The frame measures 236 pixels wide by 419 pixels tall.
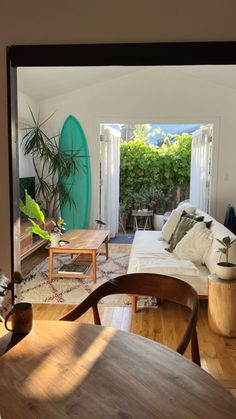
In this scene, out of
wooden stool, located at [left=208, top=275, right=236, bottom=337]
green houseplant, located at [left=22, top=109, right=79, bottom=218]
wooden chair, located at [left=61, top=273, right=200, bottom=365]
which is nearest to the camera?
wooden chair, located at [left=61, top=273, right=200, bottom=365]

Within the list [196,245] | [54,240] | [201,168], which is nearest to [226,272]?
[196,245]

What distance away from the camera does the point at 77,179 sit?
6254 mm

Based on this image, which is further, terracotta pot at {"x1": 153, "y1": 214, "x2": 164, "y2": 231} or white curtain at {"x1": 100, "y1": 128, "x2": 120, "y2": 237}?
terracotta pot at {"x1": 153, "y1": 214, "x2": 164, "y2": 231}

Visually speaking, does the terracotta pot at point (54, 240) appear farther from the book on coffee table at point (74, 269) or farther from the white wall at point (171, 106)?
the white wall at point (171, 106)

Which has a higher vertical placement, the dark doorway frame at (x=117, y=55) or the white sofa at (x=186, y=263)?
the dark doorway frame at (x=117, y=55)

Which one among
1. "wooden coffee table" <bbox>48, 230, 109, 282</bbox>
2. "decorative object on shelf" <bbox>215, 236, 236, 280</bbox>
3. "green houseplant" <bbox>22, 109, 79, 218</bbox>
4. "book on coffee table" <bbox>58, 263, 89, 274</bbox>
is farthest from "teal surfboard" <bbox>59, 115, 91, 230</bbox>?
"decorative object on shelf" <bbox>215, 236, 236, 280</bbox>

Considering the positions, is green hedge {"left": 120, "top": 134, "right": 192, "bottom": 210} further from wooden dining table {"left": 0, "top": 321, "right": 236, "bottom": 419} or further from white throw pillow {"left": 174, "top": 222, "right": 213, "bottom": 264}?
wooden dining table {"left": 0, "top": 321, "right": 236, "bottom": 419}

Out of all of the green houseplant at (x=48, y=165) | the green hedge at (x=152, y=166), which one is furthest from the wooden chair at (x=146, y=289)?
the green hedge at (x=152, y=166)

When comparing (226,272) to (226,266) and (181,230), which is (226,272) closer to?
(226,266)

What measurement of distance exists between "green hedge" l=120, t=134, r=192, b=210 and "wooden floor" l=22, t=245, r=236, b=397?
4237 millimetres

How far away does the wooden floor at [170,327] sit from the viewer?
262 cm

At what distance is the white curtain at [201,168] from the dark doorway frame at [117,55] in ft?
14.2

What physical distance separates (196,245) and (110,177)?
126 inches

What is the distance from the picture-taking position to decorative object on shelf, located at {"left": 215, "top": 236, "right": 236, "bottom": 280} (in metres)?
3.04
